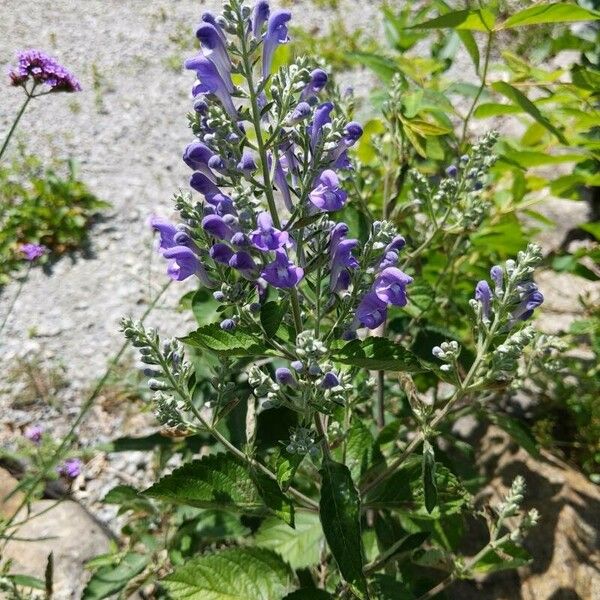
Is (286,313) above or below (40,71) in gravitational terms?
below

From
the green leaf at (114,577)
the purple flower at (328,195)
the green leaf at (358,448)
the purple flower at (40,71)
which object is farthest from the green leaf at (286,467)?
the purple flower at (40,71)

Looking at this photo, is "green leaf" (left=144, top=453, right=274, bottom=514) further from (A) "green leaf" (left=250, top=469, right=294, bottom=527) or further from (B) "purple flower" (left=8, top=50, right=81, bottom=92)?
(B) "purple flower" (left=8, top=50, right=81, bottom=92)

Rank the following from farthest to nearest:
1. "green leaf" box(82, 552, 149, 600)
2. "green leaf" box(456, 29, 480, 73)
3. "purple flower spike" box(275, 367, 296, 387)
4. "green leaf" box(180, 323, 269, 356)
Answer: "green leaf" box(82, 552, 149, 600) → "green leaf" box(456, 29, 480, 73) → "purple flower spike" box(275, 367, 296, 387) → "green leaf" box(180, 323, 269, 356)

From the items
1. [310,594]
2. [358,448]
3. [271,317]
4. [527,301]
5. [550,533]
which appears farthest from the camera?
[550,533]

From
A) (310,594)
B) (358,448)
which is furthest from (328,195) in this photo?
(310,594)

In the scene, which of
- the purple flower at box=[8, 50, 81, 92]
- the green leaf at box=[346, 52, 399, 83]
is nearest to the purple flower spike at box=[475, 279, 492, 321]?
the green leaf at box=[346, 52, 399, 83]

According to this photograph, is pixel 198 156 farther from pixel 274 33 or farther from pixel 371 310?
pixel 371 310
